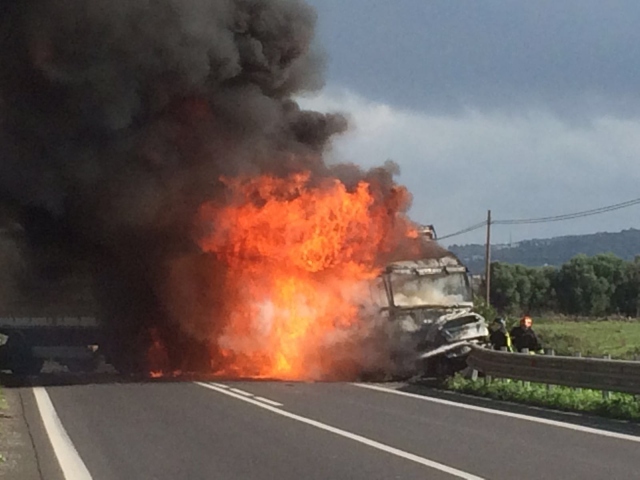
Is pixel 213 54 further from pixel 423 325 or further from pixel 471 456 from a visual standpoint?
pixel 471 456

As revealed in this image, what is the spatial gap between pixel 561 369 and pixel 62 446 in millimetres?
8417

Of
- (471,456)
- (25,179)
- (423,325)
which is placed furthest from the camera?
(25,179)

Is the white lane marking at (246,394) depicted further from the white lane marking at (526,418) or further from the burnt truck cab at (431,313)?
the burnt truck cab at (431,313)

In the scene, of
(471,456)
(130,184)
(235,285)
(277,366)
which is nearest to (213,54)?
(130,184)

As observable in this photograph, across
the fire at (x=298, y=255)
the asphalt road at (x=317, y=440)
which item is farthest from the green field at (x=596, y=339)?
the asphalt road at (x=317, y=440)

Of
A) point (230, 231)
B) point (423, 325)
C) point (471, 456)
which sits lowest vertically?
point (471, 456)

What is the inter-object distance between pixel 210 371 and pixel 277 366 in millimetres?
2213

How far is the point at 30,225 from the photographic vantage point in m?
26.3

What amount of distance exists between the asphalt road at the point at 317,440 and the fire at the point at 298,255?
18.0 ft

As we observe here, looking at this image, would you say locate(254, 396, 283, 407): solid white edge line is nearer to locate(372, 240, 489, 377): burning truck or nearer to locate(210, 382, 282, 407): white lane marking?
locate(210, 382, 282, 407): white lane marking

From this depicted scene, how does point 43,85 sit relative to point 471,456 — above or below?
above

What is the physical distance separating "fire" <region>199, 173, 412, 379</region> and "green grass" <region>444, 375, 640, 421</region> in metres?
4.14

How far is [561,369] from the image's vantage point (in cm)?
1759

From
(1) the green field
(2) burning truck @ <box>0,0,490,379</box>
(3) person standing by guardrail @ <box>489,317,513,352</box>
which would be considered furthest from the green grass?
(1) the green field
